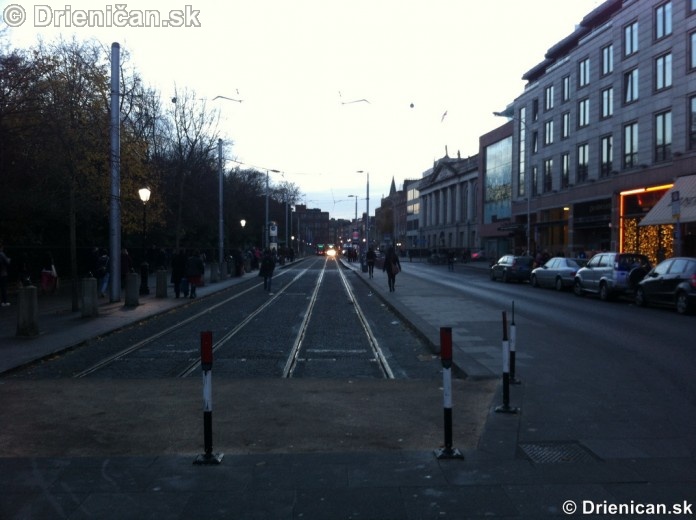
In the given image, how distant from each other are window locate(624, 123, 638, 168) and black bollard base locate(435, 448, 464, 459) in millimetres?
36537

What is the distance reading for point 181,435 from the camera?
6.68 metres

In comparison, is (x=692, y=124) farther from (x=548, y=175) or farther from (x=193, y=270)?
(x=193, y=270)

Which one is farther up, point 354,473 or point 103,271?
point 103,271

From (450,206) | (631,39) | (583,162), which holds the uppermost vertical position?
(631,39)

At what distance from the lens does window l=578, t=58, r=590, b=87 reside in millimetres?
45125

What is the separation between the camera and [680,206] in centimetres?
3200

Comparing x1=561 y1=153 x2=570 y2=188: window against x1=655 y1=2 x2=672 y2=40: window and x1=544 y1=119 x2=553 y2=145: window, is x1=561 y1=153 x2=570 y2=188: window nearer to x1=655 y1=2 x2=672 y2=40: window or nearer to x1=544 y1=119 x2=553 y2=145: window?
x1=544 y1=119 x2=553 y2=145: window

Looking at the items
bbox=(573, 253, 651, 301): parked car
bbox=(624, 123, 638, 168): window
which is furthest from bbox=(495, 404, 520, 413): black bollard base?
bbox=(624, 123, 638, 168): window

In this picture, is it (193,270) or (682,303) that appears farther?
(193,270)

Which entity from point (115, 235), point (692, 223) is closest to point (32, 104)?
point (115, 235)

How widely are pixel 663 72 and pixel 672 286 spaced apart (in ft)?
66.3

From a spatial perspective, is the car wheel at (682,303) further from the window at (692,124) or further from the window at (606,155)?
the window at (606,155)

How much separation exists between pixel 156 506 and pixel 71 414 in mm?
3196

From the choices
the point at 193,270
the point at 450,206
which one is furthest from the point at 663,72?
the point at 450,206
